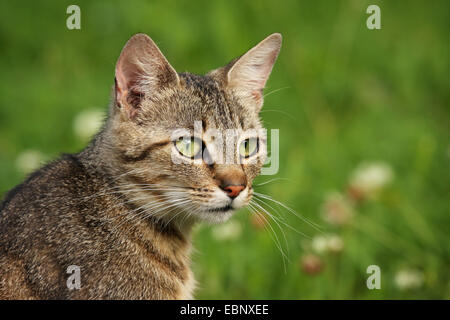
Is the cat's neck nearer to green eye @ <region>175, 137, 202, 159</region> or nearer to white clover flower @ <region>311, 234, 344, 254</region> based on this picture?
green eye @ <region>175, 137, 202, 159</region>

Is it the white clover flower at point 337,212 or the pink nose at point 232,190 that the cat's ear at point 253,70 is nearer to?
the pink nose at point 232,190

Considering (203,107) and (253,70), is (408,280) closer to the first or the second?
(253,70)

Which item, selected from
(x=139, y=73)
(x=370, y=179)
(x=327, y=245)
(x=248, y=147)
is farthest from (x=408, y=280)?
(x=139, y=73)

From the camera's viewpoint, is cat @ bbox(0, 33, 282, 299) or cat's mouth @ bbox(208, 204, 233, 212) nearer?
cat @ bbox(0, 33, 282, 299)

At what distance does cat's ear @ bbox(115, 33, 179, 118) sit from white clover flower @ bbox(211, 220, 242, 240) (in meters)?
1.68

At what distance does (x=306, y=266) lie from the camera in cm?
452

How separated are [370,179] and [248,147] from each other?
187cm

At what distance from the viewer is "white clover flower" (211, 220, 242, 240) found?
5.23 metres

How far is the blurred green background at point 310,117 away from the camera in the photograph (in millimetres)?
5000

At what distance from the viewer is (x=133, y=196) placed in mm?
3748

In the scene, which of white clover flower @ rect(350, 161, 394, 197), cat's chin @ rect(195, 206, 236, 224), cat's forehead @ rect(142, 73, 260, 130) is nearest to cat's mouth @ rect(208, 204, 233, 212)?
cat's chin @ rect(195, 206, 236, 224)

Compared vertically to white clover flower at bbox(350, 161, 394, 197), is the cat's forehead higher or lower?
higher

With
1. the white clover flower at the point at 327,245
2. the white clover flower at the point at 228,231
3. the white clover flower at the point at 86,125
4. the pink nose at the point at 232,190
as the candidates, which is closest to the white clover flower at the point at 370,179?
the white clover flower at the point at 327,245

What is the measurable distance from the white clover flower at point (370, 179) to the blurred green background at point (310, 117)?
15 millimetres
